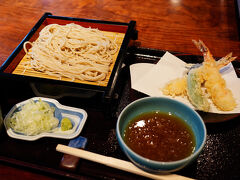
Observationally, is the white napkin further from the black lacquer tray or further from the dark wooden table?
the dark wooden table

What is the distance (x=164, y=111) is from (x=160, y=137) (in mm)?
235

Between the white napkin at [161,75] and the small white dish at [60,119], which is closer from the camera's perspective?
the small white dish at [60,119]

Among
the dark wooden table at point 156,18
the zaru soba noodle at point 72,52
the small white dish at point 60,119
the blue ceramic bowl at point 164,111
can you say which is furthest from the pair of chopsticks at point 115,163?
the dark wooden table at point 156,18

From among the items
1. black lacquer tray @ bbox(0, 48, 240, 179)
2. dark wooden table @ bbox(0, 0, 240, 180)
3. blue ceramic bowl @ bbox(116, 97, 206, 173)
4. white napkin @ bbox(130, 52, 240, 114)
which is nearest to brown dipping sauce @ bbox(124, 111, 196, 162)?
blue ceramic bowl @ bbox(116, 97, 206, 173)

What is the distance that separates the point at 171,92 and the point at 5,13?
102 inches

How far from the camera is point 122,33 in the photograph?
7.43 feet

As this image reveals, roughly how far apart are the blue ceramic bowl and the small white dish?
0.36m

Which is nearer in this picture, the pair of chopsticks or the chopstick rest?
the pair of chopsticks

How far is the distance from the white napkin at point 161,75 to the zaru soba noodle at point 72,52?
28cm

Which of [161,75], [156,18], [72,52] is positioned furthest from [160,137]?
[156,18]

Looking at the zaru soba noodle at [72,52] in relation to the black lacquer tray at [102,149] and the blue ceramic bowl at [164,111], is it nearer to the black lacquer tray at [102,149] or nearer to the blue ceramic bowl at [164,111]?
the black lacquer tray at [102,149]

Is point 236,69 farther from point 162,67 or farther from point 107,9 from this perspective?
point 107,9

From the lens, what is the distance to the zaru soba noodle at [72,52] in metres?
1.89

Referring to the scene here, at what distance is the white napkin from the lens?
6.03 ft
